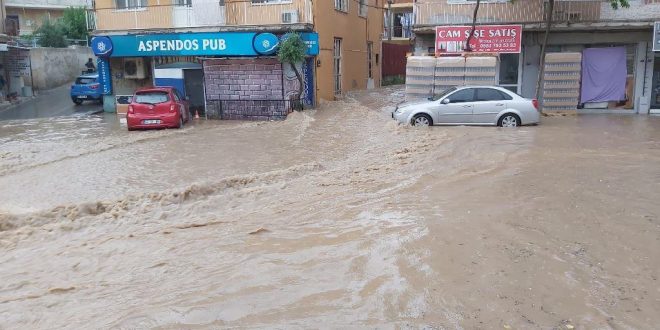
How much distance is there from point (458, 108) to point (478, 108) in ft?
1.65

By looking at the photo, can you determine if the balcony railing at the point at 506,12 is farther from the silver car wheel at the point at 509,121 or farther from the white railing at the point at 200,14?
the white railing at the point at 200,14

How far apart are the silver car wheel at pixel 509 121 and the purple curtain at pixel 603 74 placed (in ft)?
18.2

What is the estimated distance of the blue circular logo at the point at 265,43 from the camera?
64.6ft

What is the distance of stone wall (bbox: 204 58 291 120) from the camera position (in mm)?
20234

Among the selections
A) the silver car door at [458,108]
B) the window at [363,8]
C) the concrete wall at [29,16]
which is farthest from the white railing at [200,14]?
the concrete wall at [29,16]

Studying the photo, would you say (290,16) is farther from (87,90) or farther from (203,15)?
(87,90)

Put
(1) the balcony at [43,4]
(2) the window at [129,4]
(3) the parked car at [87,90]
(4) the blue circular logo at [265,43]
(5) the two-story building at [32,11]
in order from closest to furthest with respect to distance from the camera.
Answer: (4) the blue circular logo at [265,43], (2) the window at [129,4], (3) the parked car at [87,90], (1) the balcony at [43,4], (5) the two-story building at [32,11]

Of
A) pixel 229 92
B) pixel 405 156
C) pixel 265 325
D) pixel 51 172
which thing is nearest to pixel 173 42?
pixel 229 92

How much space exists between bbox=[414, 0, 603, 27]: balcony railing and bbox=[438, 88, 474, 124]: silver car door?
4687mm

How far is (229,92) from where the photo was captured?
21266 millimetres

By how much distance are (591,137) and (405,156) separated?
5.13 meters

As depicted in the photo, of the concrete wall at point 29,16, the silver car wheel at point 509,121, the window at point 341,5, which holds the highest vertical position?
the concrete wall at point 29,16

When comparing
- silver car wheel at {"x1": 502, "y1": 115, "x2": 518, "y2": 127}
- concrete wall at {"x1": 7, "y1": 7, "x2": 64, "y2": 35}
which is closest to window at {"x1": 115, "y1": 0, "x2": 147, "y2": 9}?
silver car wheel at {"x1": 502, "y1": 115, "x2": 518, "y2": 127}

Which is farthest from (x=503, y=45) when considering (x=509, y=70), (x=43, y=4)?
(x=43, y=4)
